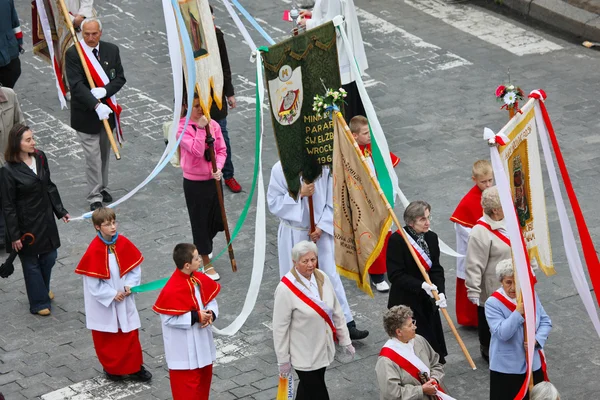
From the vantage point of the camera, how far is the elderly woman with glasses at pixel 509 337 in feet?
29.6

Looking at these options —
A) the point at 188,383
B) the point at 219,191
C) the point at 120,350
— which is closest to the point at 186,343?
the point at 188,383

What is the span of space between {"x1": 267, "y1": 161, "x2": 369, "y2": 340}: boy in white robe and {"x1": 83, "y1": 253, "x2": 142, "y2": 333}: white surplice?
51.7 inches

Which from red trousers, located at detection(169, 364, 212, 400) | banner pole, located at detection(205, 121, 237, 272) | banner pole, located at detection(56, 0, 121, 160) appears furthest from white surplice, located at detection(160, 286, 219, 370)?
banner pole, located at detection(56, 0, 121, 160)

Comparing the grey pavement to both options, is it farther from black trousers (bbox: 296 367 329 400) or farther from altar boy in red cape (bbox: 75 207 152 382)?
black trousers (bbox: 296 367 329 400)

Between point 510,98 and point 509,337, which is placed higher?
point 510,98

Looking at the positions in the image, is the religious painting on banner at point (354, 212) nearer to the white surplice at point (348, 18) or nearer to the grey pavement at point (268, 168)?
the grey pavement at point (268, 168)

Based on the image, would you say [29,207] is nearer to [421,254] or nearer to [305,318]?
[305,318]

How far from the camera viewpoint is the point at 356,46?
47.3 ft

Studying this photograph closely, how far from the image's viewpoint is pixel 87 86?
13500 millimetres

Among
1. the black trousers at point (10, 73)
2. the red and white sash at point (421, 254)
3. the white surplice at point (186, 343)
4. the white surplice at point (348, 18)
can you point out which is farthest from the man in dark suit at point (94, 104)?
the red and white sash at point (421, 254)

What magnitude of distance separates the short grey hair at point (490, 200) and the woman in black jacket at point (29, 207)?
13.3 feet

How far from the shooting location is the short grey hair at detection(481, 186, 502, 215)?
1013cm

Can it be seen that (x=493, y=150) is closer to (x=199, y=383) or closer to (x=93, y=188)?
(x=199, y=383)

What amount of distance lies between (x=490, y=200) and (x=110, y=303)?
324cm
